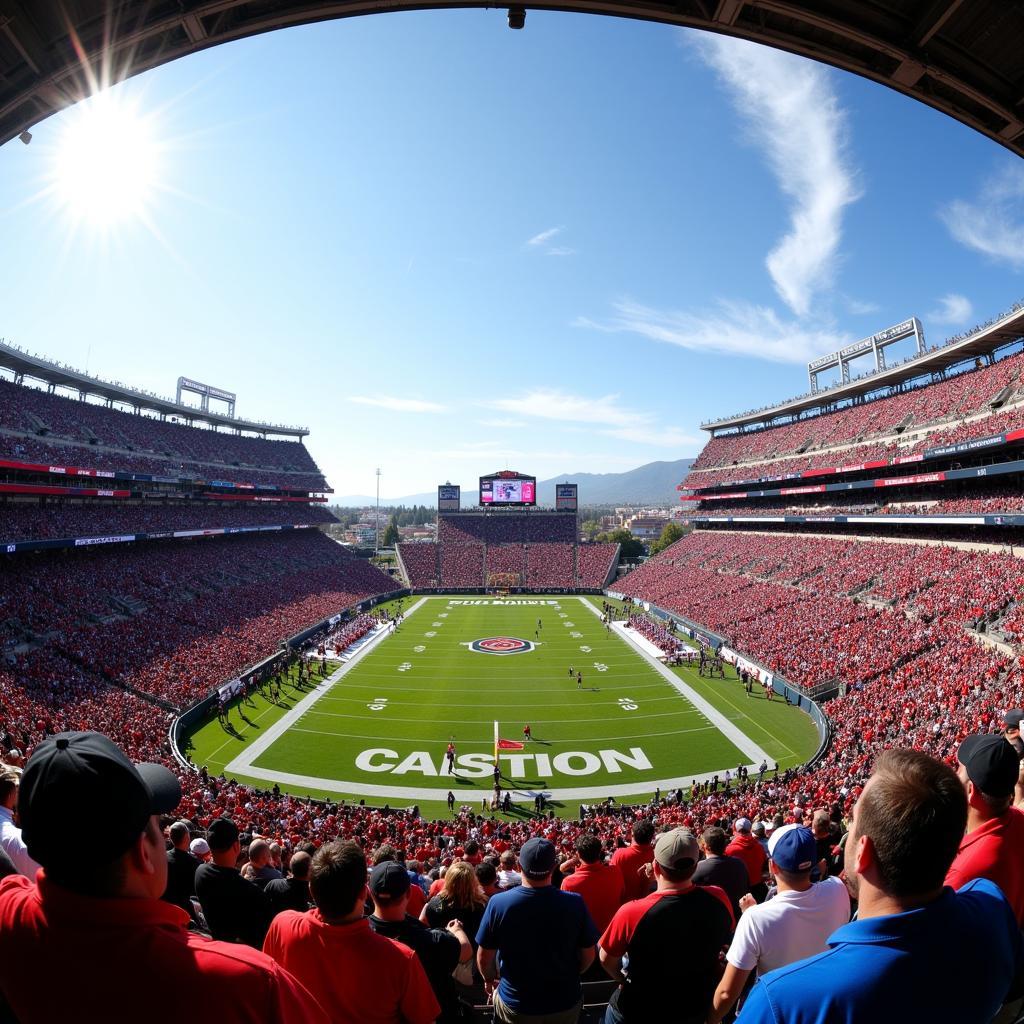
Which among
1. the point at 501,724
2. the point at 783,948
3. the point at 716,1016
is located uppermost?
the point at 783,948

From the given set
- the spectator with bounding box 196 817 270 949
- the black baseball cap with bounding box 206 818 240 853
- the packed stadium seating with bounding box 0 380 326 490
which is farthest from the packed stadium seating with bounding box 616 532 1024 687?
the packed stadium seating with bounding box 0 380 326 490

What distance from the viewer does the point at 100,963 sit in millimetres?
1438

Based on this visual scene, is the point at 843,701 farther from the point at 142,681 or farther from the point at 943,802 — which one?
the point at 142,681

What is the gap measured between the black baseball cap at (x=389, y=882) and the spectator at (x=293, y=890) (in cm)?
160

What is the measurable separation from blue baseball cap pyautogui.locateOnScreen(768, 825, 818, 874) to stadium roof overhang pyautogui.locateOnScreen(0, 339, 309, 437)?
50919mm

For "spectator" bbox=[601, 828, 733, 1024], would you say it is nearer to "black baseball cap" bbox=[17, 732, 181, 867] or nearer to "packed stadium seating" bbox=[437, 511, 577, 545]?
"black baseball cap" bbox=[17, 732, 181, 867]

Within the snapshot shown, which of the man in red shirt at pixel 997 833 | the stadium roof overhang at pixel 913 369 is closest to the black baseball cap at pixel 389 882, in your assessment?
the man in red shirt at pixel 997 833

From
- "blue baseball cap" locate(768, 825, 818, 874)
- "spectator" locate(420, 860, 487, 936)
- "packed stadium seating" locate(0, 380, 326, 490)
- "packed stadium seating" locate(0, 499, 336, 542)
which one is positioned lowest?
"spectator" locate(420, 860, 487, 936)

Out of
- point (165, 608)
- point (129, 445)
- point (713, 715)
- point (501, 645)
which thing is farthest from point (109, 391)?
point (713, 715)

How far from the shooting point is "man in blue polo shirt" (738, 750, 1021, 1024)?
162 cm

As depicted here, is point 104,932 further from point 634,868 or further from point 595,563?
point 595,563

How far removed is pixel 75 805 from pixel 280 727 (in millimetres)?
27773

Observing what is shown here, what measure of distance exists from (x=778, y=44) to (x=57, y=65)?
6.49 m

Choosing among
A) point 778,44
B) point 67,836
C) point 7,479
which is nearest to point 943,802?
point 67,836
